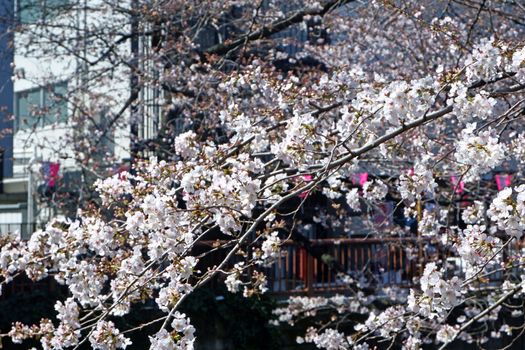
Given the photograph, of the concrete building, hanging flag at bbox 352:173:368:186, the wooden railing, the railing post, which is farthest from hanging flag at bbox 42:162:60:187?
hanging flag at bbox 352:173:368:186

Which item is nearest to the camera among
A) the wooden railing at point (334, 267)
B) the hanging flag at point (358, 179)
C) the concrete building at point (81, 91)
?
the hanging flag at point (358, 179)

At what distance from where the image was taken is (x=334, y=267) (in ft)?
41.4

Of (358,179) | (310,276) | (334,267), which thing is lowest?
(310,276)

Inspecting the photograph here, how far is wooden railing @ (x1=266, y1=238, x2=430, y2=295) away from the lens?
12.8 metres

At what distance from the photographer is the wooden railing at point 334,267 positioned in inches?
504

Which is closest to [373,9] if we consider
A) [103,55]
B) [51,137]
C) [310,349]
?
[103,55]

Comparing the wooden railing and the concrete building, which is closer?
the concrete building

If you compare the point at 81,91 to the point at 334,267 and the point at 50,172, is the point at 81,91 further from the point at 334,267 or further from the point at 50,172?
the point at 334,267

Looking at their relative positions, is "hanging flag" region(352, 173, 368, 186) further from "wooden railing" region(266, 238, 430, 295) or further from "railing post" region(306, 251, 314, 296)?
"railing post" region(306, 251, 314, 296)

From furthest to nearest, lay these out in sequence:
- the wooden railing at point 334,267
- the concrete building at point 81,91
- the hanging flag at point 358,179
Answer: the wooden railing at point 334,267 → the concrete building at point 81,91 → the hanging flag at point 358,179

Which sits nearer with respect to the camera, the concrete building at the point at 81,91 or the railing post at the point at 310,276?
the concrete building at the point at 81,91

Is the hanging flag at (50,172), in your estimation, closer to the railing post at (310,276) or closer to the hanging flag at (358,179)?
the railing post at (310,276)

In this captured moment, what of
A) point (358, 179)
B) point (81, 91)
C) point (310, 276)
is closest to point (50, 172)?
point (81, 91)

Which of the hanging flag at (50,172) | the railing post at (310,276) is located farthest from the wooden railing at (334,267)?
the hanging flag at (50,172)
